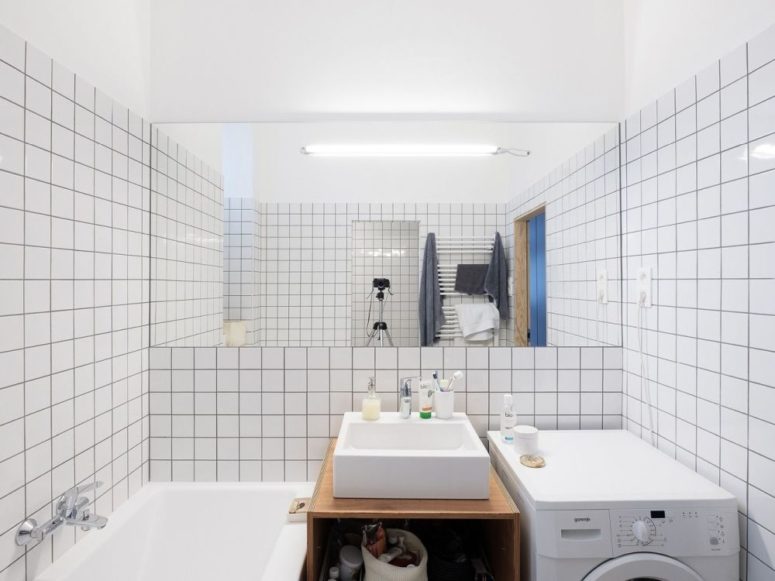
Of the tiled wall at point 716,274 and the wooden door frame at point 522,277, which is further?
the wooden door frame at point 522,277

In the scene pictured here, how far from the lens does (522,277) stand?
1.69m

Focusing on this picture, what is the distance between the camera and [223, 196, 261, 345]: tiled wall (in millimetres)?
1646

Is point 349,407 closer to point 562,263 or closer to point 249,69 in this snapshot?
point 562,263

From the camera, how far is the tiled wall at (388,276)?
1648mm

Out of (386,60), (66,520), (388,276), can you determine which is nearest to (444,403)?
(388,276)

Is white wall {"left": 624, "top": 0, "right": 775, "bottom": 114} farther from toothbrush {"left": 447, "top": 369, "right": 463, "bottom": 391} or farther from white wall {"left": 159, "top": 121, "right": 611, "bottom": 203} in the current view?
toothbrush {"left": 447, "top": 369, "right": 463, "bottom": 391}

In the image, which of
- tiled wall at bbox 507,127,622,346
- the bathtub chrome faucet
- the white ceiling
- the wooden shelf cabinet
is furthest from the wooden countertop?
the white ceiling

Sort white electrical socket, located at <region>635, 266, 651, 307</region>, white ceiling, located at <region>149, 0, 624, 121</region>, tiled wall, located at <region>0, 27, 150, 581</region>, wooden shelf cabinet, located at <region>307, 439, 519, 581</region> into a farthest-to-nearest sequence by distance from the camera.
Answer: white ceiling, located at <region>149, 0, 624, 121</region> → white electrical socket, located at <region>635, 266, 651, 307</region> → wooden shelf cabinet, located at <region>307, 439, 519, 581</region> → tiled wall, located at <region>0, 27, 150, 581</region>

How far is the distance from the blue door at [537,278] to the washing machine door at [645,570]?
768mm

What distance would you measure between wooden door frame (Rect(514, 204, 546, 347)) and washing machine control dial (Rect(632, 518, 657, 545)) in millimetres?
708

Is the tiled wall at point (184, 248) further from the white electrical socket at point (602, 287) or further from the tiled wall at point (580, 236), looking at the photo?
the white electrical socket at point (602, 287)

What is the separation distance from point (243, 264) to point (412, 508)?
1.11m

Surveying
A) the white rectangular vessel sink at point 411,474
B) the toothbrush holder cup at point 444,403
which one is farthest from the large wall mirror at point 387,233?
the white rectangular vessel sink at point 411,474

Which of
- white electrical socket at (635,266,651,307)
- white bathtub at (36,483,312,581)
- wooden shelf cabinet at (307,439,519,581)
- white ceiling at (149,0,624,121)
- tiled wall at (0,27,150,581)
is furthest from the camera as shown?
white ceiling at (149,0,624,121)
